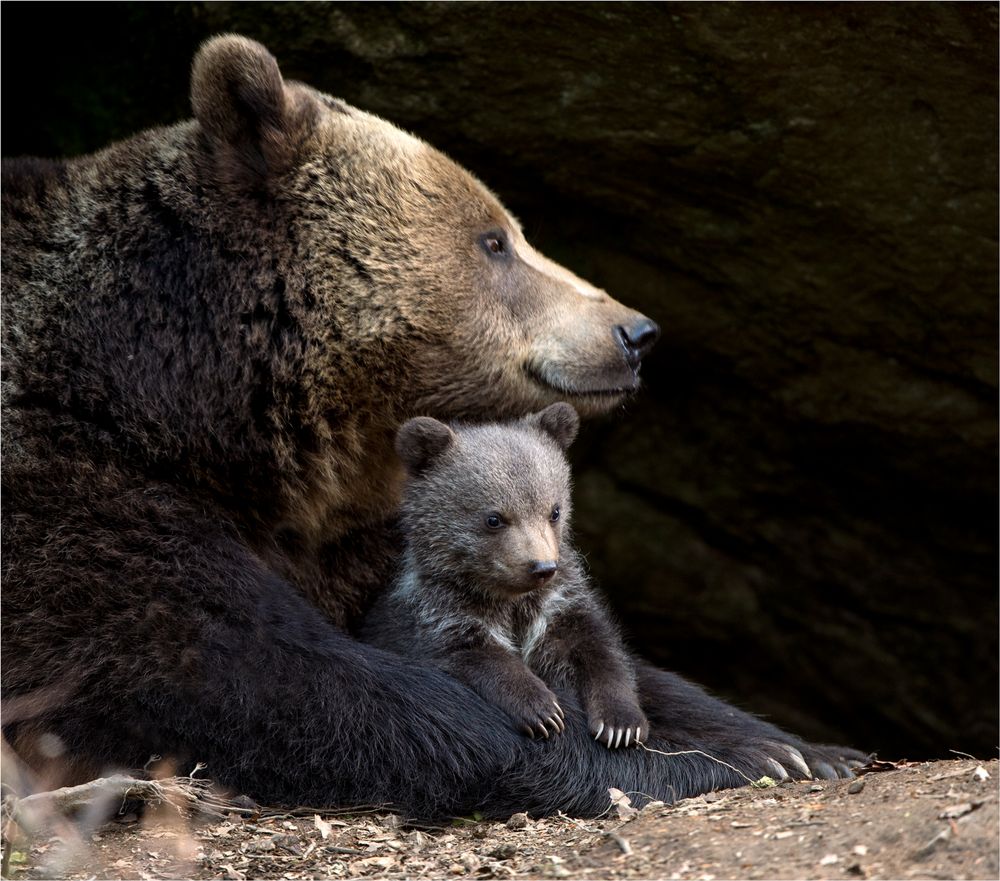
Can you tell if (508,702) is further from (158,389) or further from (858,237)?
(858,237)

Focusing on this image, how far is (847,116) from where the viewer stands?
597 cm

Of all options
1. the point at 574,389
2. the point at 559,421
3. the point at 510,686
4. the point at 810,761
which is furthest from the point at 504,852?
the point at 574,389

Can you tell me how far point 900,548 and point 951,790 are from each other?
4706mm

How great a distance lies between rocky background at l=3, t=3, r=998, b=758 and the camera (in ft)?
19.2

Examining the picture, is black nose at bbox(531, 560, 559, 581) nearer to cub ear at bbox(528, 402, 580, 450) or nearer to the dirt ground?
cub ear at bbox(528, 402, 580, 450)

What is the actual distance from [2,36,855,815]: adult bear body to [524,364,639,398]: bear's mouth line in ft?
0.04

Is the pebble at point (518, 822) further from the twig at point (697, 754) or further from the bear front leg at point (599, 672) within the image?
the twig at point (697, 754)

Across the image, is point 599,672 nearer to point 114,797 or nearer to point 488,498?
point 488,498

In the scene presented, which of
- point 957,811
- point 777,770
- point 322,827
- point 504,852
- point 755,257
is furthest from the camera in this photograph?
point 755,257

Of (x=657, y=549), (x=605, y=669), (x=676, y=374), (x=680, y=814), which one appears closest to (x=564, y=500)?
(x=605, y=669)

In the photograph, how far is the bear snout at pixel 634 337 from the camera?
5371 mm

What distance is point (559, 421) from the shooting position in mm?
5211

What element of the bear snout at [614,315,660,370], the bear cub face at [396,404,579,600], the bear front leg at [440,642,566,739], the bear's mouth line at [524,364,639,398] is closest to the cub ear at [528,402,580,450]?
the bear cub face at [396,404,579,600]

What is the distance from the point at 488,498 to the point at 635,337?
3.31ft
